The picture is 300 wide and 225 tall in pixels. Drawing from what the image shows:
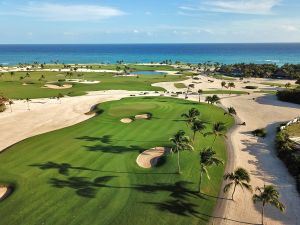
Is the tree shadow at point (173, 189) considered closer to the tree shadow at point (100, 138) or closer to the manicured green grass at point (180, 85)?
the tree shadow at point (100, 138)

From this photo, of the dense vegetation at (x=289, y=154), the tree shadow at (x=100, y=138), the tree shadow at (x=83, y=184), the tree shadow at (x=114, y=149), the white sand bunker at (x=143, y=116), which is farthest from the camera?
the white sand bunker at (x=143, y=116)

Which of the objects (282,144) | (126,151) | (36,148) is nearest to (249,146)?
(282,144)

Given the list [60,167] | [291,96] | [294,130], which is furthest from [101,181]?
[291,96]

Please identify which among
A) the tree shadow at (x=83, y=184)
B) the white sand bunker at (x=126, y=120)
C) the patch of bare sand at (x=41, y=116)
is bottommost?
the patch of bare sand at (x=41, y=116)

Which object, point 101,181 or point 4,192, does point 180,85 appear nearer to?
point 101,181

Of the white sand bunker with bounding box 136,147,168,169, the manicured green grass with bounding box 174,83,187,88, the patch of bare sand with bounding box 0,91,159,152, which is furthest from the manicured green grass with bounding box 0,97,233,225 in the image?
the manicured green grass with bounding box 174,83,187,88

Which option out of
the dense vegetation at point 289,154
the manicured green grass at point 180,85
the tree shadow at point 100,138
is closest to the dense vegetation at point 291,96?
the dense vegetation at point 289,154
